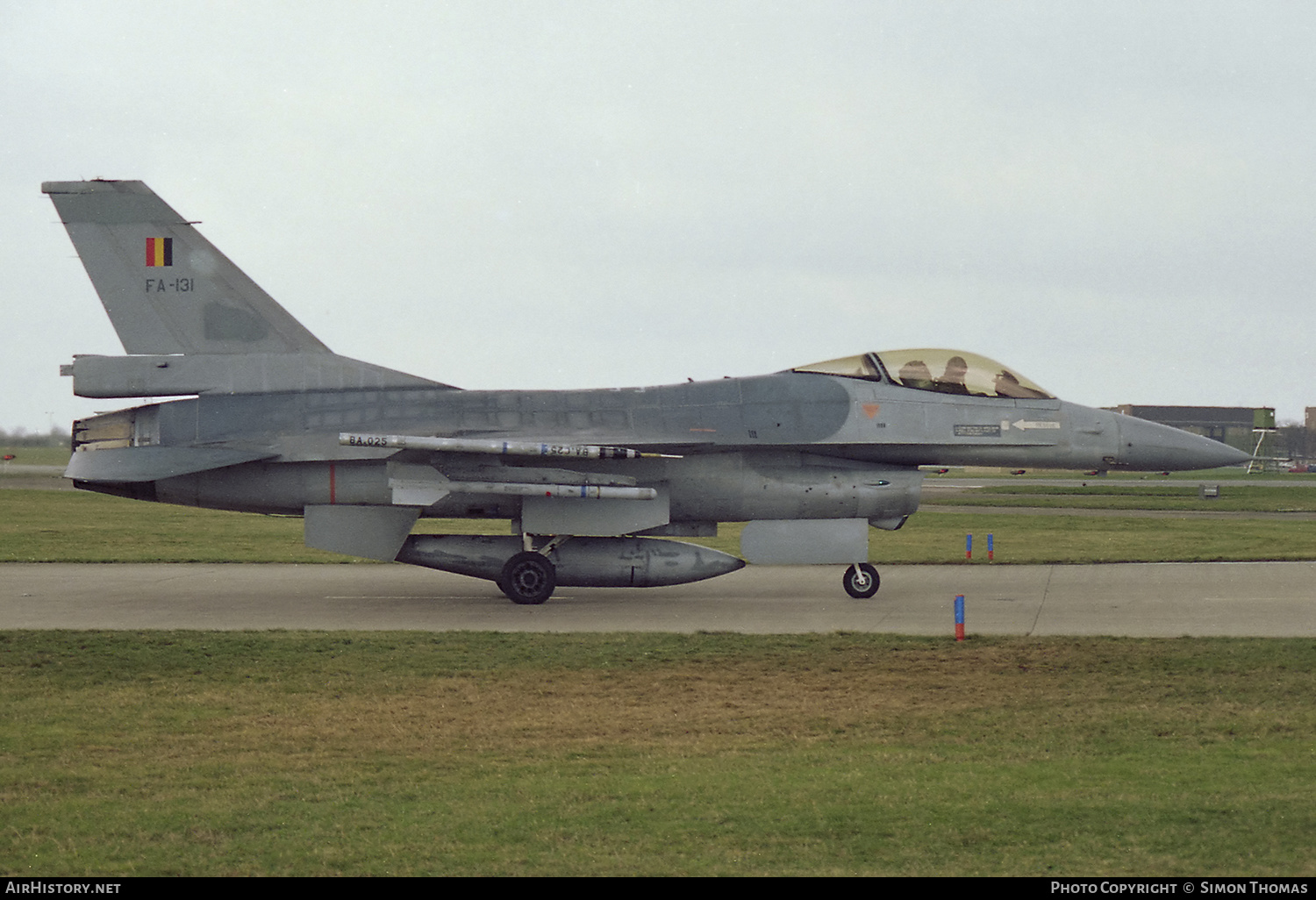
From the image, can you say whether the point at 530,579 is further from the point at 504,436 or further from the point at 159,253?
the point at 159,253

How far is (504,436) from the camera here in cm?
1702

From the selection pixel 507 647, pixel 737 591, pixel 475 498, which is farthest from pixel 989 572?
pixel 507 647

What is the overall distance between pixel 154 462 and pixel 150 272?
8.75 feet

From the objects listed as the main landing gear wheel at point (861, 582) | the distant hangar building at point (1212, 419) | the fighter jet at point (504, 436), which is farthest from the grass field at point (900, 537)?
the distant hangar building at point (1212, 419)

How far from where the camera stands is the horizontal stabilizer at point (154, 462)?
16359mm

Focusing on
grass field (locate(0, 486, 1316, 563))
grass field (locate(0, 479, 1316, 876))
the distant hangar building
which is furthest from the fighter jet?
the distant hangar building

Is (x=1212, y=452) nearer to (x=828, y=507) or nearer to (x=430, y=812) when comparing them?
(x=828, y=507)

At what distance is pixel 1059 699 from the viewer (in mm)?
10188

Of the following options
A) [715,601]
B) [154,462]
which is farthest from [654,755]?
[154,462]

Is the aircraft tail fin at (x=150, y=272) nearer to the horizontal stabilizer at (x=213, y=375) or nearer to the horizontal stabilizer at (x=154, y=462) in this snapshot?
the horizontal stabilizer at (x=213, y=375)

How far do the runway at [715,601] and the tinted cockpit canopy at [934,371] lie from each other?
9.42 feet

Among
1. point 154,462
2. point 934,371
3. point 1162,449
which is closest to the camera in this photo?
point 154,462

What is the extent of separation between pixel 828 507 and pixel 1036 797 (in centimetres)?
1038

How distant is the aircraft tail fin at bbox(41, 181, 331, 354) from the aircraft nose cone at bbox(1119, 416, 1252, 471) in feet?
39.9
